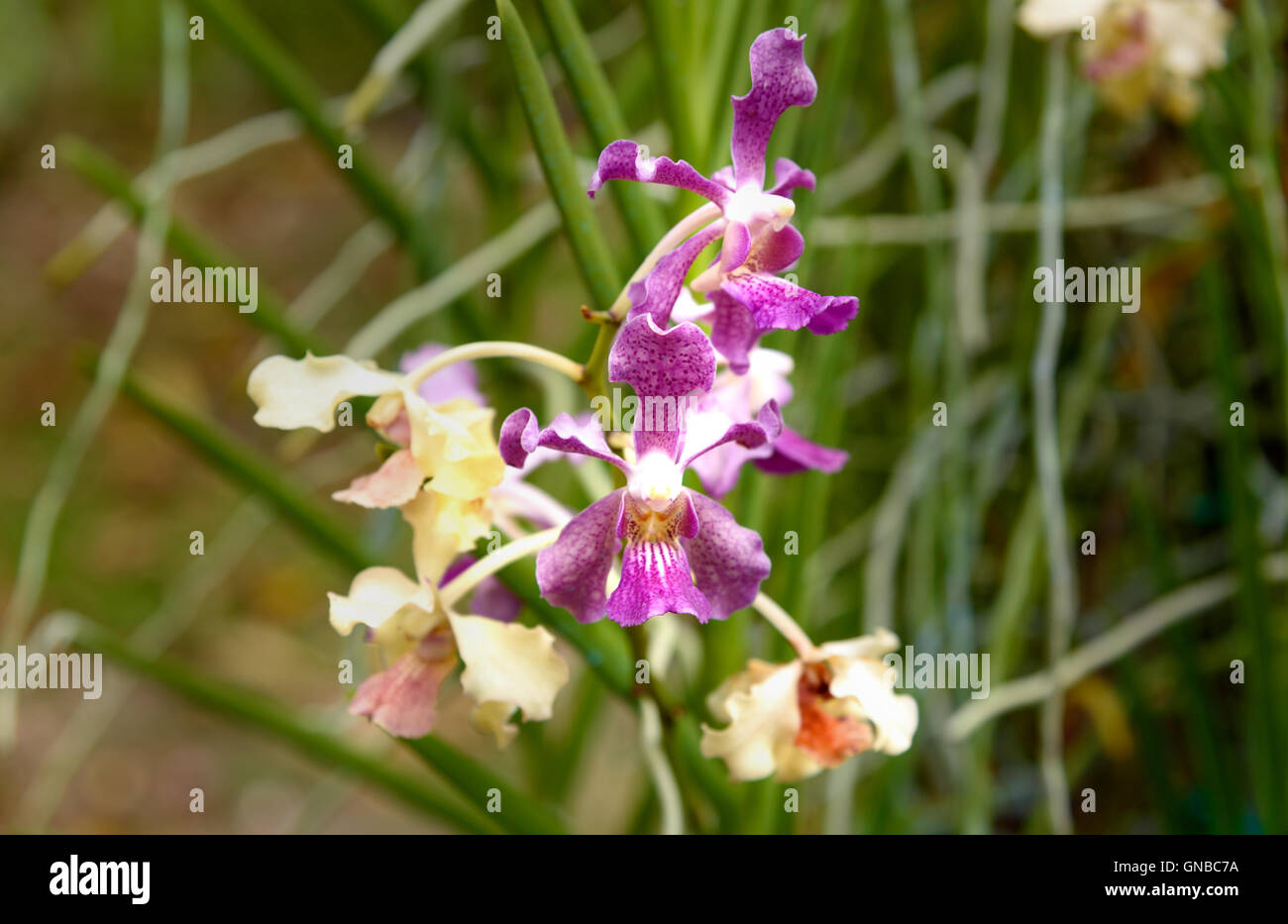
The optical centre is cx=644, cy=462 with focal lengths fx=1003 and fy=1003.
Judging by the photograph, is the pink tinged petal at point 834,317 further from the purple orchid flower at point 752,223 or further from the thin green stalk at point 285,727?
the thin green stalk at point 285,727

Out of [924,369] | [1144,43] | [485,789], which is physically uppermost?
[1144,43]

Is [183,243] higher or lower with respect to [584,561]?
higher

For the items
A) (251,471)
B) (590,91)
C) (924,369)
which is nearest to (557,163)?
(590,91)

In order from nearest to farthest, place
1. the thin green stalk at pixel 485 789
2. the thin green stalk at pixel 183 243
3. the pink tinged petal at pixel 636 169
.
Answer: the pink tinged petal at pixel 636 169, the thin green stalk at pixel 485 789, the thin green stalk at pixel 183 243

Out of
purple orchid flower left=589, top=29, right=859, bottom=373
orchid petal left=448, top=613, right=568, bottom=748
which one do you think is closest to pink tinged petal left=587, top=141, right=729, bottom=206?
purple orchid flower left=589, top=29, right=859, bottom=373

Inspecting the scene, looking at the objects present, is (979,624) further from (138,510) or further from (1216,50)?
(138,510)

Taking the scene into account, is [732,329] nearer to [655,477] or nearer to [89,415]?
[655,477]

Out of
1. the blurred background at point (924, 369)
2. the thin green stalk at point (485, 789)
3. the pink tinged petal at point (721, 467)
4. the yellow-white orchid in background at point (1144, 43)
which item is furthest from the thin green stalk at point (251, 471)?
the yellow-white orchid in background at point (1144, 43)
